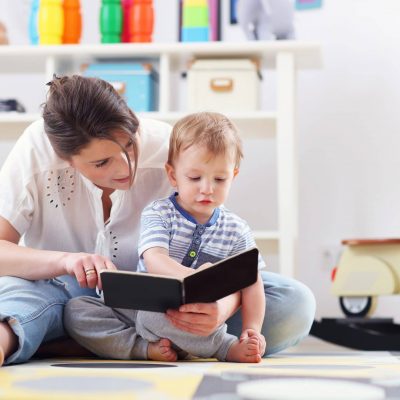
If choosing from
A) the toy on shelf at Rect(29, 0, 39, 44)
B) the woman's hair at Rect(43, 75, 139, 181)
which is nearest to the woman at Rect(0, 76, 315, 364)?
the woman's hair at Rect(43, 75, 139, 181)

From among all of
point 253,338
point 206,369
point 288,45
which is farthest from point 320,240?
point 206,369

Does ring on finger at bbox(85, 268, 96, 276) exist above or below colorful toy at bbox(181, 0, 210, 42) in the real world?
below

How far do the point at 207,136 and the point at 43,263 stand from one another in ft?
Result: 1.18

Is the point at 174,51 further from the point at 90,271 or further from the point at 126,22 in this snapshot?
the point at 90,271

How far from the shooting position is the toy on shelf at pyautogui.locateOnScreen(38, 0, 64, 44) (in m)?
2.70

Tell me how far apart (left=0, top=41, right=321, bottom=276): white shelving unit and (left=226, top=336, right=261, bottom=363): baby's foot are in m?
1.16

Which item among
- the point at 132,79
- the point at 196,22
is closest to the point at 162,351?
the point at 132,79

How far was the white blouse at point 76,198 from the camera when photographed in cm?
152

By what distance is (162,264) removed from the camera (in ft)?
4.35

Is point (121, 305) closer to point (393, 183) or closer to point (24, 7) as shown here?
point (393, 183)

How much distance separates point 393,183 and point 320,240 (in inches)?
13.4

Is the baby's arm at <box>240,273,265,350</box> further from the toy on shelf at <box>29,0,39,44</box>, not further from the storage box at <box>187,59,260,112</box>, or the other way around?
the toy on shelf at <box>29,0,39,44</box>

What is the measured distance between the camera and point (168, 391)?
91 cm

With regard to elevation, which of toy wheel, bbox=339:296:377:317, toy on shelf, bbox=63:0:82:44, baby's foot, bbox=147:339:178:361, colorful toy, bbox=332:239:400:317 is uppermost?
toy on shelf, bbox=63:0:82:44
